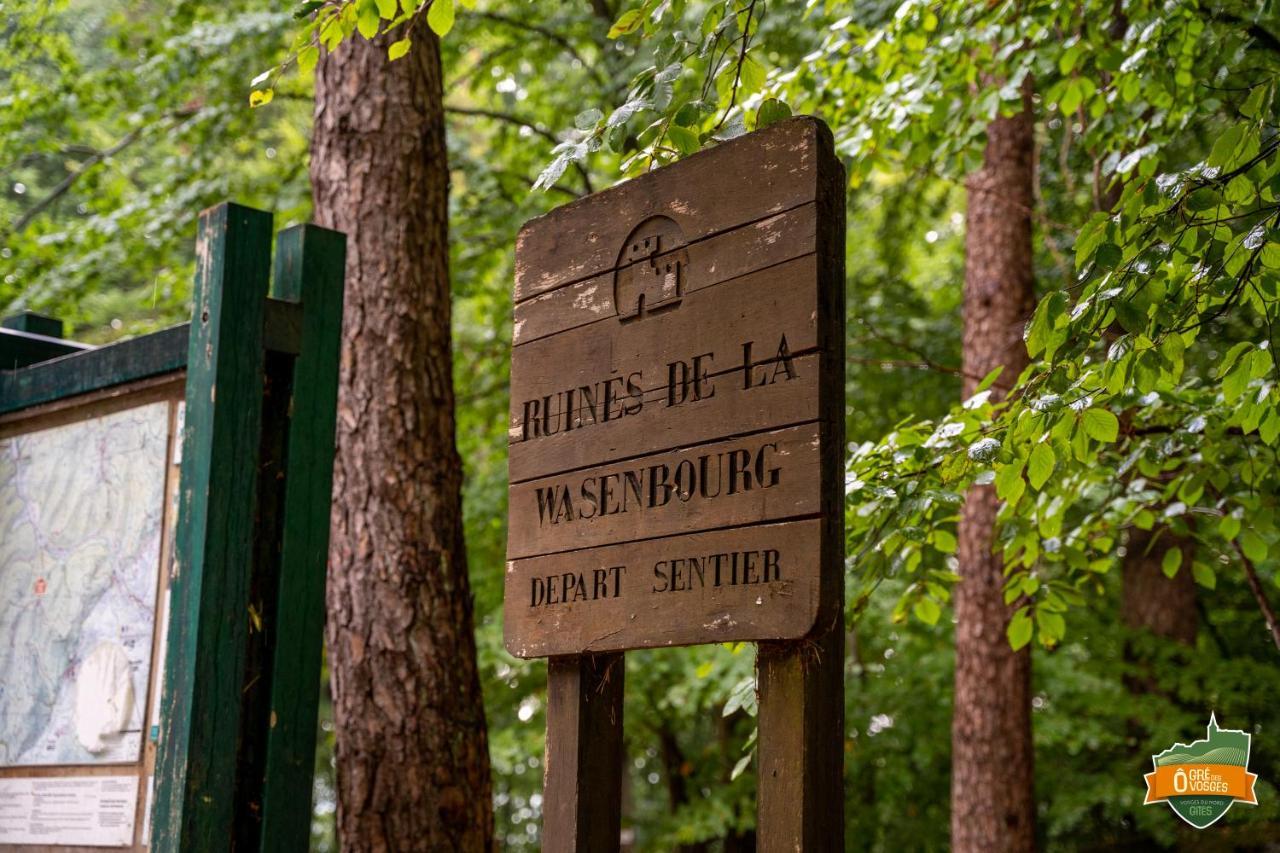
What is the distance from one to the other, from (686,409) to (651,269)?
307 mm

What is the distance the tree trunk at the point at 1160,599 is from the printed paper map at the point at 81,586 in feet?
29.3

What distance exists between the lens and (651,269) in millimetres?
2297

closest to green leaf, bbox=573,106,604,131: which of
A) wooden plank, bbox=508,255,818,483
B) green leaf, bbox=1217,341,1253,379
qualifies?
wooden plank, bbox=508,255,818,483

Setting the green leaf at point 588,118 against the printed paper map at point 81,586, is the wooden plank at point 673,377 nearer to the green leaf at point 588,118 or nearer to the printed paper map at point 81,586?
the green leaf at point 588,118

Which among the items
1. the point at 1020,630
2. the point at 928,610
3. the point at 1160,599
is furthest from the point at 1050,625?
the point at 1160,599

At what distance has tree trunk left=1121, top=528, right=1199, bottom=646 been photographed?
10.0 meters

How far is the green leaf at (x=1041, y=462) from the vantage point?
9.07 feet

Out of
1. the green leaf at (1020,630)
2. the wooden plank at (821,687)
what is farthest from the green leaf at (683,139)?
the green leaf at (1020,630)

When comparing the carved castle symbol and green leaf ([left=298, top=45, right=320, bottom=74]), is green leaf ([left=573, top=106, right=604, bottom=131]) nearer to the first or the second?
the carved castle symbol

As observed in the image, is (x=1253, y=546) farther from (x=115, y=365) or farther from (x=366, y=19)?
(x=115, y=365)

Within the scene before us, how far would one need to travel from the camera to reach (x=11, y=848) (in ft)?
9.04

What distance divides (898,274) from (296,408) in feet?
28.5

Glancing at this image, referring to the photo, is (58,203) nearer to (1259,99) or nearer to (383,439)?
(383,439)

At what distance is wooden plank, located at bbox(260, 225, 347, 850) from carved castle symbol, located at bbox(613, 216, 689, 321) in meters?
0.71
